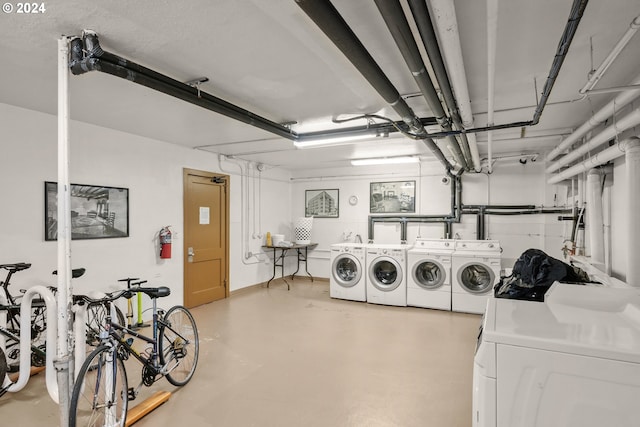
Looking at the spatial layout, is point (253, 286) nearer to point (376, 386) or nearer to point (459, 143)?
point (376, 386)

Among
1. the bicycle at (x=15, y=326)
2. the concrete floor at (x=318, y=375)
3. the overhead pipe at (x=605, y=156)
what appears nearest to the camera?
the concrete floor at (x=318, y=375)

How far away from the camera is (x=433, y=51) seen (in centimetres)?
177

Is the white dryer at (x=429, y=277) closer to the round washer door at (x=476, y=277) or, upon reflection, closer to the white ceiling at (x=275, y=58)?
the round washer door at (x=476, y=277)

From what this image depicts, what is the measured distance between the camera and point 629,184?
2.47 metres

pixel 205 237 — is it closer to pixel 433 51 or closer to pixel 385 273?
pixel 385 273

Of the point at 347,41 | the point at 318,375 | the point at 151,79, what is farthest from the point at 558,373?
the point at 151,79

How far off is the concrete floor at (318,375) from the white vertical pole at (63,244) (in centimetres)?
69

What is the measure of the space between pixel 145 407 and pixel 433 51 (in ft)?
10.1

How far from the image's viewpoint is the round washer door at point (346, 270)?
5.57m

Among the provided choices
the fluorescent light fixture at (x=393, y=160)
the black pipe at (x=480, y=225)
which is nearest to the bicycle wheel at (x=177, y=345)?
the fluorescent light fixture at (x=393, y=160)

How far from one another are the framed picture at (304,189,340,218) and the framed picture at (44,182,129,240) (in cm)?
402

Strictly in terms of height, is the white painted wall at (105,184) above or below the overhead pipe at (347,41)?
below

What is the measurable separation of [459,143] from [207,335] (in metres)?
3.88

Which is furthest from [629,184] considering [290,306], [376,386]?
[290,306]
